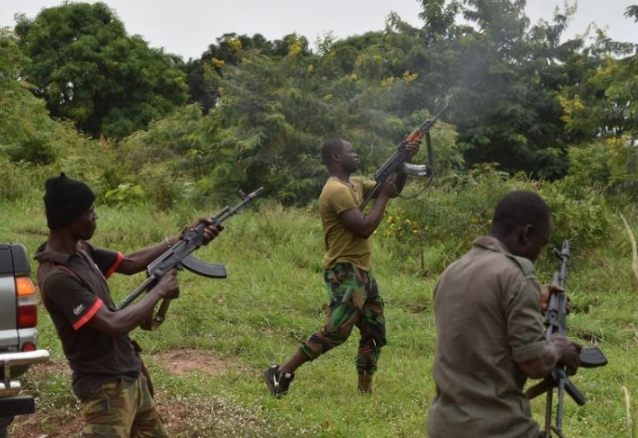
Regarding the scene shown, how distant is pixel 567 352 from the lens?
3.11 m

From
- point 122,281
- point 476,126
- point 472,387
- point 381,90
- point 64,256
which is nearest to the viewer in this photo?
point 472,387

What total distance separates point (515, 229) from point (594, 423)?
2949mm

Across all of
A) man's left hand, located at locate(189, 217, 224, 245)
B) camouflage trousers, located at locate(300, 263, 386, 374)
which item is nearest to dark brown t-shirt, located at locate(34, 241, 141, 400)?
man's left hand, located at locate(189, 217, 224, 245)

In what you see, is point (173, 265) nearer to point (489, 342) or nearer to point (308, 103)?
point (489, 342)

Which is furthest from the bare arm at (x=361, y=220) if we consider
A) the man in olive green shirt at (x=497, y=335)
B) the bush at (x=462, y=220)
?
the bush at (x=462, y=220)

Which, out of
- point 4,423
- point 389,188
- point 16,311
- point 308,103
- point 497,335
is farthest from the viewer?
point 308,103

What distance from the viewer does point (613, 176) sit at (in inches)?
622

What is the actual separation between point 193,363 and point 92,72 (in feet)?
80.3

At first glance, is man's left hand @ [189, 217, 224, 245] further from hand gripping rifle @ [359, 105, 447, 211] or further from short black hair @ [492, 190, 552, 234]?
hand gripping rifle @ [359, 105, 447, 211]

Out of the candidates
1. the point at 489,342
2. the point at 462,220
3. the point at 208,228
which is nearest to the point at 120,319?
the point at 208,228

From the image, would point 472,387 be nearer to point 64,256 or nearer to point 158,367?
point 64,256

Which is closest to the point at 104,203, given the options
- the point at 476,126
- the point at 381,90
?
the point at 381,90

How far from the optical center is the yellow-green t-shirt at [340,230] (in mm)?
5867

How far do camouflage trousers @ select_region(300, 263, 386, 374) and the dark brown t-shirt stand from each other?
223 centimetres
